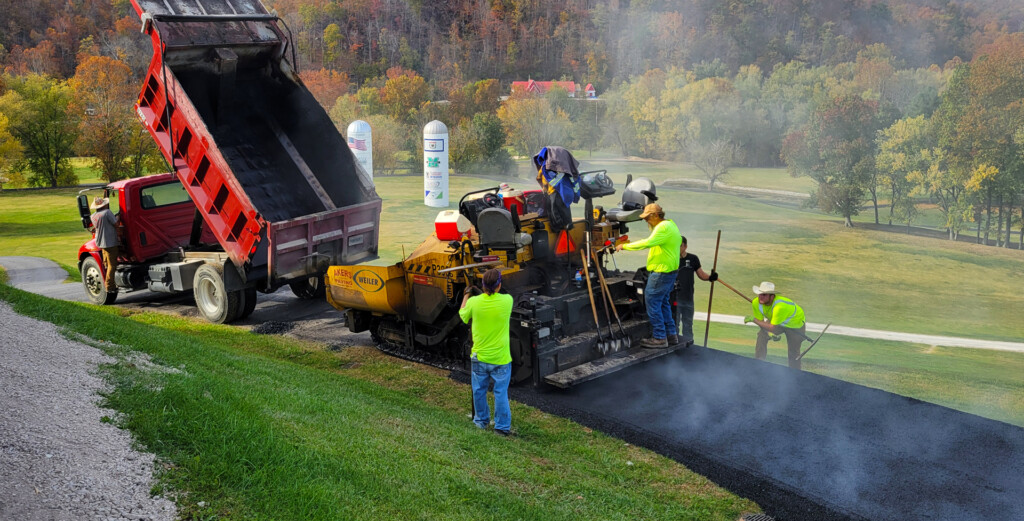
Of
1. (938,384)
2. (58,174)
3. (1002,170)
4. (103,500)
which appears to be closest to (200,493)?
(103,500)

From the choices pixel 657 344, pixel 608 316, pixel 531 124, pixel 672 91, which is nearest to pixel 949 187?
pixel 672 91

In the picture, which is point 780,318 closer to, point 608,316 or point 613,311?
point 613,311

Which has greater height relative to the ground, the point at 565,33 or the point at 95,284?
the point at 565,33

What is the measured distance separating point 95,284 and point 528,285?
841cm

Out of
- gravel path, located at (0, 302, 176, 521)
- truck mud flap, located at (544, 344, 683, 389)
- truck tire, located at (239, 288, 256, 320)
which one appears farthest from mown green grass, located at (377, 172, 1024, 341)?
gravel path, located at (0, 302, 176, 521)

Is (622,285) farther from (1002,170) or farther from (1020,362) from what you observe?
(1002,170)

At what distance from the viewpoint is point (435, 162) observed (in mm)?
31484

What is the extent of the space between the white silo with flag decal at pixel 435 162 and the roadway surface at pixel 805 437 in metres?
22.5

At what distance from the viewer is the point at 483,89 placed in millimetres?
67875

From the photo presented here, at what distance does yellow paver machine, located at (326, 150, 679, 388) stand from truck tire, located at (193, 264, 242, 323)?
2.38 metres

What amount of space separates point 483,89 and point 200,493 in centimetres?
6560

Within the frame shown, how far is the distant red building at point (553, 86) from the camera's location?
210 ft

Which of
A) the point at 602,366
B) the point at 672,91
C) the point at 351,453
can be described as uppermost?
the point at 672,91

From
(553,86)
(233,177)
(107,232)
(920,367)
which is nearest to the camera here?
(233,177)
